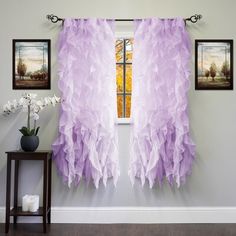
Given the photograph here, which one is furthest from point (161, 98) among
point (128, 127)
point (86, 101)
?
point (86, 101)

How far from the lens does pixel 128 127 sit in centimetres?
406

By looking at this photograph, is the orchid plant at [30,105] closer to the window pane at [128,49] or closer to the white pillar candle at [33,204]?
the white pillar candle at [33,204]

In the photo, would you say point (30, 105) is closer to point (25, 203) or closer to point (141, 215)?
point (25, 203)

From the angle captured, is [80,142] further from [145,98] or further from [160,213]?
[160,213]

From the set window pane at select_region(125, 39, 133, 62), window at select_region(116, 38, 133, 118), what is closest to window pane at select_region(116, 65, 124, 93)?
window at select_region(116, 38, 133, 118)

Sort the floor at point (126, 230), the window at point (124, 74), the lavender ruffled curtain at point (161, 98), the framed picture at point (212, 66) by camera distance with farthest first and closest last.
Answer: the window at point (124, 74), the framed picture at point (212, 66), the lavender ruffled curtain at point (161, 98), the floor at point (126, 230)

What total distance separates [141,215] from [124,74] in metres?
1.57

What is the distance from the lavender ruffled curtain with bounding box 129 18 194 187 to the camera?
3.91m

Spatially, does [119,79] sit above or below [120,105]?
above

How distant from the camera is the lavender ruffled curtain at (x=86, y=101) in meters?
3.91

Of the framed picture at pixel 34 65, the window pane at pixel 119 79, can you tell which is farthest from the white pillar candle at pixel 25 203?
the window pane at pixel 119 79

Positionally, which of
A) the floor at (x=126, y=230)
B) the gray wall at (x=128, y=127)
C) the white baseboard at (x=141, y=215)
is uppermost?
the gray wall at (x=128, y=127)

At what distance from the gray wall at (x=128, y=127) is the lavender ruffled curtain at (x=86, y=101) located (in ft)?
0.55

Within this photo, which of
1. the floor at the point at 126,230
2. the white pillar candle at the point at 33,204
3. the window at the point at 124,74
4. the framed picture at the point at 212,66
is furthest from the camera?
the window at the point at 124,74
